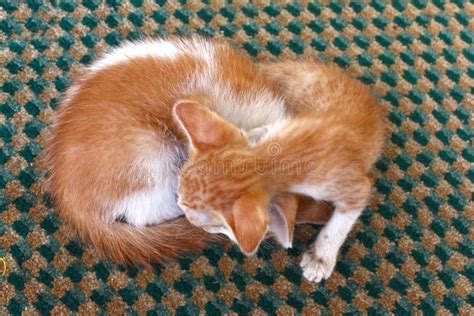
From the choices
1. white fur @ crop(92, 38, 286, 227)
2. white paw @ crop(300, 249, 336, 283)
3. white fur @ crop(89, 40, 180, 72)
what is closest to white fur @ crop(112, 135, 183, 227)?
white fur @ crop(92, 38, 286, 227)

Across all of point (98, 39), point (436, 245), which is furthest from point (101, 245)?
point (436, 245)

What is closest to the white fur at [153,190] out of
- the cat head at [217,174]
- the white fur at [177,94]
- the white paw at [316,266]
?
the white fur at [177,94]

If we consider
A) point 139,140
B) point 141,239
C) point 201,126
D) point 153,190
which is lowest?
point 141,239

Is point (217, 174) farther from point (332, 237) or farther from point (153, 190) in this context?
point (332, 237)

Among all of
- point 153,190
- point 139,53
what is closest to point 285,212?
point 153,190

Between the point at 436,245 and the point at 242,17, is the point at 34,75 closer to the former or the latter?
the point at 242,17

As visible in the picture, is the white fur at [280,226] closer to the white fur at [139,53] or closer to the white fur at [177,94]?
the white fur at [177,94]

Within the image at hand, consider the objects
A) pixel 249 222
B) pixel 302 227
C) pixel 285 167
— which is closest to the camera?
pixel 249 222
